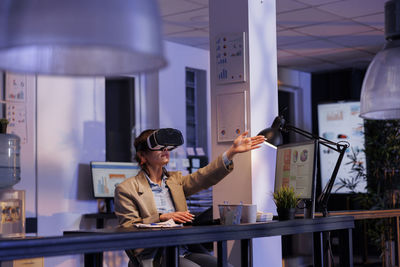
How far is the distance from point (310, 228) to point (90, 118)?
3997mm

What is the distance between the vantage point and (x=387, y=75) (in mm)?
2791

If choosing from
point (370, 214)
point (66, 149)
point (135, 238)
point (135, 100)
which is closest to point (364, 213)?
point (370, 214)

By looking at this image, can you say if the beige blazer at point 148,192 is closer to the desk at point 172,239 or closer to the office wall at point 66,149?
the desk at point 172,239

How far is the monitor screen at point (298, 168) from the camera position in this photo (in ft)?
10.7

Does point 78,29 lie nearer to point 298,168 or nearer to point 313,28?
point 298,168

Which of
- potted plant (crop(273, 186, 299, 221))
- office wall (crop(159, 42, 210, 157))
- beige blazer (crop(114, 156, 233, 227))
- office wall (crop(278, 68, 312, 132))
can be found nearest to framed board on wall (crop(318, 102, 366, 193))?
office wall (crop(278, 68, 312, 132))

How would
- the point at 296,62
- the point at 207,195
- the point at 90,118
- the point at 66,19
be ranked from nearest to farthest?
1. the point at 66,19
2. the point at 90,118
3. the point at 207,195
4. the point at 296,62

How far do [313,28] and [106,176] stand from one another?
2987mm

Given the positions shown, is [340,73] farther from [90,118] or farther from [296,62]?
[90,118]

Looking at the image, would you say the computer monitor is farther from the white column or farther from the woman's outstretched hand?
the white column

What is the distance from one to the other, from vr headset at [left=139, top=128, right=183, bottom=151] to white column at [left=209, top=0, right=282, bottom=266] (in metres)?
0.96

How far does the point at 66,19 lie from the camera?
1.39 meters

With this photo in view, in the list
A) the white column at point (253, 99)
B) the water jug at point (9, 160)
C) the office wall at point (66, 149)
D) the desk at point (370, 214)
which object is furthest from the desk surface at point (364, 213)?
the office wall at point (66, 149)

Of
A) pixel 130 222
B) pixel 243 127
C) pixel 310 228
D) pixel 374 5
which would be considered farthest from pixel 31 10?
pixel 374 5
